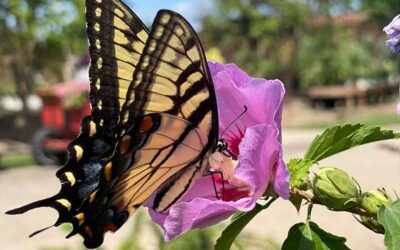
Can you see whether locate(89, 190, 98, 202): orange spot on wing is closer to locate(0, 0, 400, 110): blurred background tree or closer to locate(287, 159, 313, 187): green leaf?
locate(287, 159, 313, 187): green leaf

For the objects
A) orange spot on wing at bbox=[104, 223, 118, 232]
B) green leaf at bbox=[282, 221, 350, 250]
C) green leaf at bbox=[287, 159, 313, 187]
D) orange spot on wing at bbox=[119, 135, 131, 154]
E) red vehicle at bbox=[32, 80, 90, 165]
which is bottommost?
red vehicle at bbox=[32, 80, 90, 165]

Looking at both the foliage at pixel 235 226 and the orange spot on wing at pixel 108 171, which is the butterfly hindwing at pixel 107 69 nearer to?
the orange spot on wing at pixel 108 171

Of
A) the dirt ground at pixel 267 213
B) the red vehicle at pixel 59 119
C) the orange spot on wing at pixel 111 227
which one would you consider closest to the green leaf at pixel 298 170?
the orange spot on wing at pixel 111 227

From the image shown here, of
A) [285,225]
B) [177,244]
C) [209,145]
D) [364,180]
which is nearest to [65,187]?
[209,145]

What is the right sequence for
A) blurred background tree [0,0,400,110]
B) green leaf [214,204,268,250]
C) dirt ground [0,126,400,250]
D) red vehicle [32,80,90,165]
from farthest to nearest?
blurred background tree [0,0,400,110]
red vehicle [32,80,90,165]
dirt ground [0,126,400,250]
green leaf [214,204,268,250]

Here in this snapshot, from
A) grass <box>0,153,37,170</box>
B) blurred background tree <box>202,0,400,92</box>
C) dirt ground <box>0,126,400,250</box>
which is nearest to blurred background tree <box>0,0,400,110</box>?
blurred background tree <box>202,0,400,92</box>

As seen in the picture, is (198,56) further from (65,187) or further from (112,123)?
(65,187)

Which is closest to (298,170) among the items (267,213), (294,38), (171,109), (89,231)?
(171,109)
